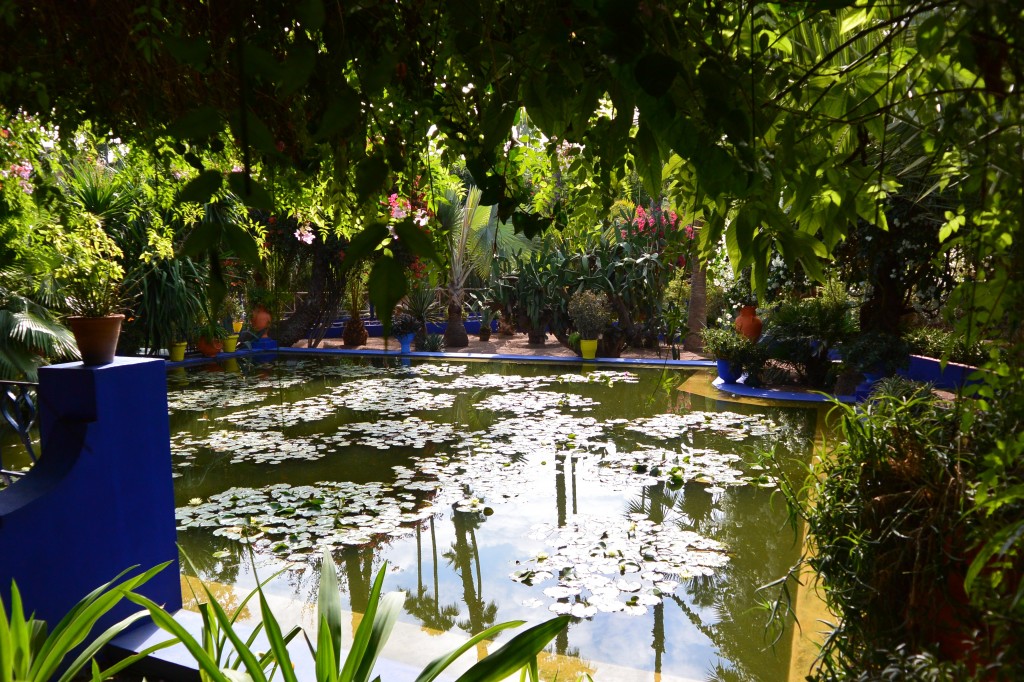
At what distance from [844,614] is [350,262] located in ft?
5.93

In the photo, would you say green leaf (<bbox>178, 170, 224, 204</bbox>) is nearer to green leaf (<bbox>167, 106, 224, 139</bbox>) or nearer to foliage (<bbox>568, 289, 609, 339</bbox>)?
green leaf (<bbox>167, 106, 224, 139</bbox>)

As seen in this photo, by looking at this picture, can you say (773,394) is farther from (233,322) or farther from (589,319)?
(233,322)

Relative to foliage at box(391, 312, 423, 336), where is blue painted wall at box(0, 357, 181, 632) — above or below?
below

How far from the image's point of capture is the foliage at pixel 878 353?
711 centimetres

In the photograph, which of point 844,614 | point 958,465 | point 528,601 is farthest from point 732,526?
point 958,465

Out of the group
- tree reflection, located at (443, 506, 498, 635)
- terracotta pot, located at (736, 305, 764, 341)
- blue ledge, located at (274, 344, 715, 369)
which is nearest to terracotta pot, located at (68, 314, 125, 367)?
tree reflection, located at (443, 506, 498, 635)

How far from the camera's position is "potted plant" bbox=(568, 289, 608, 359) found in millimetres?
11852

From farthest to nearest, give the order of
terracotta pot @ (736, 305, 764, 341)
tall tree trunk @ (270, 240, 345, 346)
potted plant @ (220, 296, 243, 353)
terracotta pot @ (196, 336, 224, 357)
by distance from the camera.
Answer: tall tree trunk @ (270, 240, 345, 346) < potted plant @ (220, 296, 243, 353) < terracotta pot @ (196, 336, 224, 357) < terracotta pot @ (736, 305, 764, 341)

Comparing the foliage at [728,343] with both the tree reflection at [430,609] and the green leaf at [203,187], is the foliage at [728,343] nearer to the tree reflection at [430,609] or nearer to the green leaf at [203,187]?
the tree reflection at [430,609]

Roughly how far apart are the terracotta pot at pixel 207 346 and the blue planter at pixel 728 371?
7864 mm

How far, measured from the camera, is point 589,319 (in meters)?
11.8

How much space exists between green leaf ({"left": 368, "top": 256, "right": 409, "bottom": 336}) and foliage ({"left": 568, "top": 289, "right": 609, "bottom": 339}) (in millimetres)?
11397

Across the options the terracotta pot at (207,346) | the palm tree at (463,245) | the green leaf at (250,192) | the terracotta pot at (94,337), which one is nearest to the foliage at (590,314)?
the palm tree at (463,245)

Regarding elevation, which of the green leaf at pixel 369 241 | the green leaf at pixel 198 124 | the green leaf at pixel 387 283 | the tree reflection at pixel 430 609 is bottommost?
the tree reflection at pixel 430 609
